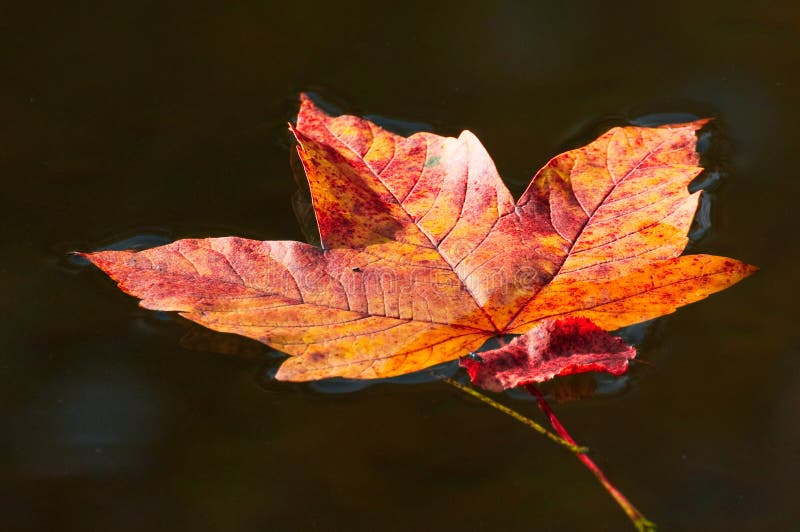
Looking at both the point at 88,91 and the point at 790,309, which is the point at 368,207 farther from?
the point at 88,91

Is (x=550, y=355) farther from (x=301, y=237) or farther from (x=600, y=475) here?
(x=301, y=237)

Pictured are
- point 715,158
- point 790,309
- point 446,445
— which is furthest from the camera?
point 715,158

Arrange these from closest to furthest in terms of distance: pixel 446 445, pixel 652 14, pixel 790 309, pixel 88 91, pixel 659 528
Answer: pixel 659 528
pixel 446 445
pixel 790 309
pixel 88 91
pixel 652 14

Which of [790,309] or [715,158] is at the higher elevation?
[715,158]

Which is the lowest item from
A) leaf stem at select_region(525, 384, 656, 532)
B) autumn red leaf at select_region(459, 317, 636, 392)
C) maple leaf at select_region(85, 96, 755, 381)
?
leaf stem at select_region(525, 384, 656, 532)

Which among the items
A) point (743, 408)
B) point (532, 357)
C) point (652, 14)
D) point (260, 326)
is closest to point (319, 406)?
point (260, 326)
